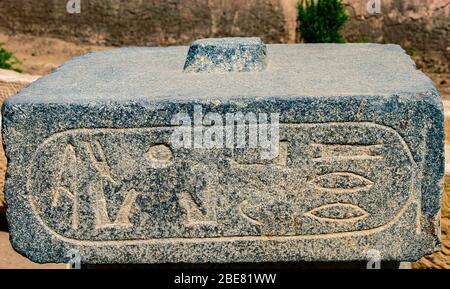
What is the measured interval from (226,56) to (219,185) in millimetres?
513

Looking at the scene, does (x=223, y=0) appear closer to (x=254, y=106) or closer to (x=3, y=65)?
(x=3, y=65)

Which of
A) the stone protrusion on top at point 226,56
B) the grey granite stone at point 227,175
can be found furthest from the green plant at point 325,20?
the grey granite stone at point 227,175

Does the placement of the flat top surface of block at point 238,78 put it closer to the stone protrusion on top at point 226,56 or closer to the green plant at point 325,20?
the stone protrusion on top at point 226,56

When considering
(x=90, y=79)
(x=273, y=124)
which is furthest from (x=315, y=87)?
(x=90, y=79)

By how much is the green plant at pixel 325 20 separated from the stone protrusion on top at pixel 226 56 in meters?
3.10

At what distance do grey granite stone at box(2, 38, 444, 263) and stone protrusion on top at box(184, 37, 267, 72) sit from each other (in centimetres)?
19

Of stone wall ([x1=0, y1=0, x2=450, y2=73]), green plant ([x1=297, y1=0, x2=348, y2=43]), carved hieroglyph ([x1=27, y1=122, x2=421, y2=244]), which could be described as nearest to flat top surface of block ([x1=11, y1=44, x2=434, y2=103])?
carved hieroglyph ([x1=27, y1=122, x2=421, y2=244])

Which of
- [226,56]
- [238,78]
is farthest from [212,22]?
[238,78]

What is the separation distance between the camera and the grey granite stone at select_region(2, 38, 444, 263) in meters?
2.44

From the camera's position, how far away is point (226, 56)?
280cm

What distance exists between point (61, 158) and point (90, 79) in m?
0.40

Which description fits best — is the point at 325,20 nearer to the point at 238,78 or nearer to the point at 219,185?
the point at 238,78

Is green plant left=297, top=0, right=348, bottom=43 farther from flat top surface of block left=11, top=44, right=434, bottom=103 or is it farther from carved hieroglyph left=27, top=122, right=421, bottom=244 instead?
carved hieroglyph left=27, top=122, right=421, bottom=244

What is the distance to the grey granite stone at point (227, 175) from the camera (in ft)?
8.02
